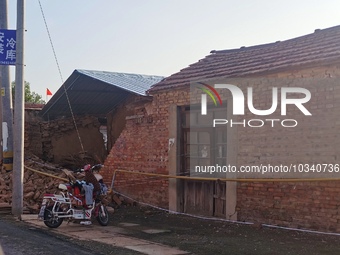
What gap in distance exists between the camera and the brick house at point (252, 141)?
9.47 m

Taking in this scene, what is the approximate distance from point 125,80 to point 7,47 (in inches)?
167

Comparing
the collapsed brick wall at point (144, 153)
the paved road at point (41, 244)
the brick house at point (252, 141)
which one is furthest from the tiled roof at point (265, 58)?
the paved road at point (41, 244)

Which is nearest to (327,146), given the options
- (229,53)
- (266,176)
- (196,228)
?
(266,176)

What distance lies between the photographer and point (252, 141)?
1078 cm

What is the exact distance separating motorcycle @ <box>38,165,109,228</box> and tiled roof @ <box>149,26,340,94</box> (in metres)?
3.41

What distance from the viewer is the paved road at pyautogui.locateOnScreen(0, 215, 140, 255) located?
8198 millimetres

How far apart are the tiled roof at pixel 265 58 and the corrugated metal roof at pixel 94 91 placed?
1.86 metres

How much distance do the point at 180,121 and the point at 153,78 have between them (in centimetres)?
609

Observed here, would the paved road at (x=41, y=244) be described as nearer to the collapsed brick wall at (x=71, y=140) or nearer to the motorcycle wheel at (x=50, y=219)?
the motorcycle wheel at (x=50, y=219)

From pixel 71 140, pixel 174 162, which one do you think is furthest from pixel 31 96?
pixel 174 162

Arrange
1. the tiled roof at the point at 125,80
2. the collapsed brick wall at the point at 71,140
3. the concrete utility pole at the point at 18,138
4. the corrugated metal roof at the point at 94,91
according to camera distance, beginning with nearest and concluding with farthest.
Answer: the concrete utility pole at the point at 18,138 < the tiled roof at the point at 125,80 < the corrugated metal roof at the point at 94,91 < the collapsed brick wall at the point at 71,140

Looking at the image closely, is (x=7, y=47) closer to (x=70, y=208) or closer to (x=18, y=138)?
(x=18, y=138)

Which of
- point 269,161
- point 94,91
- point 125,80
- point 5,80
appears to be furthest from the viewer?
point 94,91

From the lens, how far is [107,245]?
8906mm
